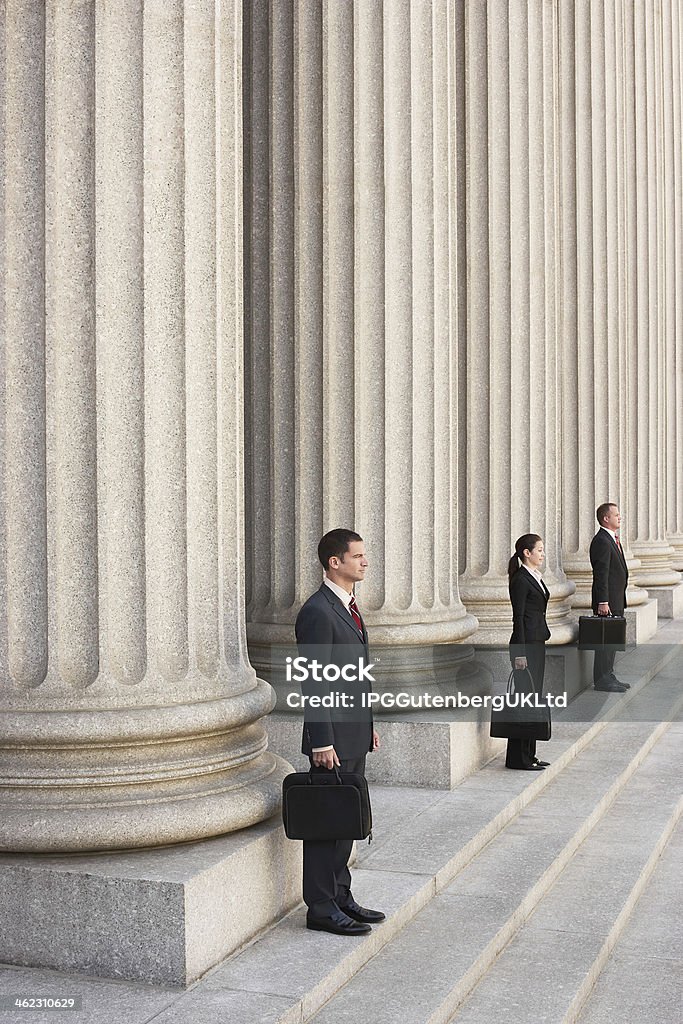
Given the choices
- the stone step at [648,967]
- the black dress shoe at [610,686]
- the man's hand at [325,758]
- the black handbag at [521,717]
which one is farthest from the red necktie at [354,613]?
the black dress shoe at [610,686]

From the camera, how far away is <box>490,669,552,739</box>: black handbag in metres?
17.5

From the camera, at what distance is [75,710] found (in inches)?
409

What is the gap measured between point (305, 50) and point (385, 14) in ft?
3.73

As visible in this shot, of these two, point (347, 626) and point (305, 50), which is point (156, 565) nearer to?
point (347, 626)

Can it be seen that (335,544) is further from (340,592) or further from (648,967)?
(648,967)

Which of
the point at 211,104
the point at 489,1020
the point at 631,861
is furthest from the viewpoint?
the point at 631,861

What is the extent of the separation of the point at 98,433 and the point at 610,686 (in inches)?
633

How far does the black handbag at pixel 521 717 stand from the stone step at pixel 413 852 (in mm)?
546

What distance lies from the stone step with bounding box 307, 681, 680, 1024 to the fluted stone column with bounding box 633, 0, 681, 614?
15.1 meters

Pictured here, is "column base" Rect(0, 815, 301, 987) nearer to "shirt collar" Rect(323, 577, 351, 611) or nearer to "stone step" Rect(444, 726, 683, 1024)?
"stone step" Rect(444, 726, 683, 1024)

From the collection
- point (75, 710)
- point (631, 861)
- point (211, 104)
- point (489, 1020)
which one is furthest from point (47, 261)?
point (631, 861)

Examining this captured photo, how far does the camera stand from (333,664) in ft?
37.2

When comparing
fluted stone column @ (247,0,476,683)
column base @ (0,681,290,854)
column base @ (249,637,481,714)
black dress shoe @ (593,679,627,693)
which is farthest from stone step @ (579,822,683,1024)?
black dress shoe @ (593,679,627,693)

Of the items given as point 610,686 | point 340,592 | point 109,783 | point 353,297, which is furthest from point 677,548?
point 109,783
